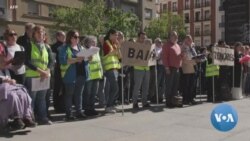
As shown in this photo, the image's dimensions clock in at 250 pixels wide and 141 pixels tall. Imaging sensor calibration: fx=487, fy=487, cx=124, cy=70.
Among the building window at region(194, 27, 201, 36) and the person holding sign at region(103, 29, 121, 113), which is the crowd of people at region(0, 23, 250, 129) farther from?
the building window at region(194, 27, 201, 36)

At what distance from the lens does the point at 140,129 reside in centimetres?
896

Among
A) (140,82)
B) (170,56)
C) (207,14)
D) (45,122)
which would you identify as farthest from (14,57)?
(207,14)

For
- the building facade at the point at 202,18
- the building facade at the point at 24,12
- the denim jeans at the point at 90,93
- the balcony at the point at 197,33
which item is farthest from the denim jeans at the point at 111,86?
the balcony at the point at 197,33

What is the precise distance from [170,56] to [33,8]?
33.3 meters

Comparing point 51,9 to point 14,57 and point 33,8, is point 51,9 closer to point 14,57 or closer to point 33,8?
point 33,8

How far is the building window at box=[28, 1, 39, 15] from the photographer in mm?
43216

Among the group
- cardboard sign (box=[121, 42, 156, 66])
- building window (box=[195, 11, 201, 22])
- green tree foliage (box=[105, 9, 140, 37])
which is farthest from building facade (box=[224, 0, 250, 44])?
building window (box=[195, 11, 201, 22])

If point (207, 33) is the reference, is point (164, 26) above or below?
above

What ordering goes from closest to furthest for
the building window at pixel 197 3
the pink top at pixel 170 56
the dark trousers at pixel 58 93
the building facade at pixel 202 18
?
the dark trousers at pixel 58 93, the pink top at pixel 170 56, the building facade at pixel 202 18, the building window at pixel 197 3

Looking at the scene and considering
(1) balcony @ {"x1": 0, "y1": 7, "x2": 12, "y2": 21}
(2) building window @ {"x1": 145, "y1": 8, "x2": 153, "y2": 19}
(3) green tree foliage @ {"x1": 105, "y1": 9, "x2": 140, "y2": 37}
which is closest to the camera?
(1) balcony @ {"x1": 0, "y1": 7, "x2": 12, "y2": 21}

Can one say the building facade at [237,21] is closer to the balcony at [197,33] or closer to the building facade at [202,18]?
the building facade at [202,18]

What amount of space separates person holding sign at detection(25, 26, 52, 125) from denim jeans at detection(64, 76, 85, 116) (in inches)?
27.9

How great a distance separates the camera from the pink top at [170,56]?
12.0 metres

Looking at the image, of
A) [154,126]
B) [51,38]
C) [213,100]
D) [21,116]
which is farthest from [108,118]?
[51,38]
